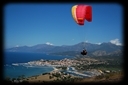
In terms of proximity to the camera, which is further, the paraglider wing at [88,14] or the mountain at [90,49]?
the mountain at [90,49]

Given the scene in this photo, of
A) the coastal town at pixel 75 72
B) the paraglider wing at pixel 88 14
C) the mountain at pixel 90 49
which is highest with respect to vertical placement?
the mountain at pixel 90 49

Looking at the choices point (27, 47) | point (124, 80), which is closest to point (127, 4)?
point (124, 80)

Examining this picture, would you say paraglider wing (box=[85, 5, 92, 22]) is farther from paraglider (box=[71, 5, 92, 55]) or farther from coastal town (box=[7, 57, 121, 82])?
coastal town (box=[7, 57, 121, 82])

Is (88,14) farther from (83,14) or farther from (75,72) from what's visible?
(75,72)

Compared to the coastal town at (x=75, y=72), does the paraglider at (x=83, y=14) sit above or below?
above

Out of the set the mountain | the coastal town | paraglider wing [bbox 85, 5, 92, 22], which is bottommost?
the coastal town

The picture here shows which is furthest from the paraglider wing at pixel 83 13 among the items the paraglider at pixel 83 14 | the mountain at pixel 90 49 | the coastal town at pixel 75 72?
the mountain at pixel 90 49

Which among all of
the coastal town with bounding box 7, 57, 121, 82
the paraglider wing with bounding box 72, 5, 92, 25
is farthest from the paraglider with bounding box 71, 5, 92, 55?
the coastal town with bounding box 7, 57, 121, 82

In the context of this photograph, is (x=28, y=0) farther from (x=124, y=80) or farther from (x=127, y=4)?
(x=124, y=80)

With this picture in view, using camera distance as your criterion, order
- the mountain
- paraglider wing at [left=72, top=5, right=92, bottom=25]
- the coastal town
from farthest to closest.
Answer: the mountain < the coastal town < paraglider wing at [left=72, top=5, right=92, bottom=25]

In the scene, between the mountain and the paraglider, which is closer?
the paraglider

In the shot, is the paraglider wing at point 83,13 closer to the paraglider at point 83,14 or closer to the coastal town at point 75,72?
the paraglider at point 83,14
